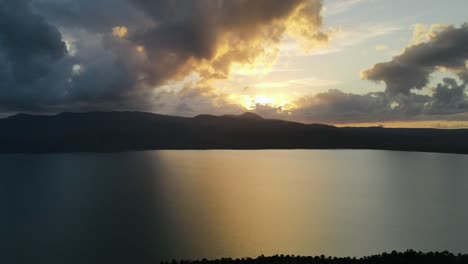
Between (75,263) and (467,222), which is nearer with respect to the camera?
(75,263)

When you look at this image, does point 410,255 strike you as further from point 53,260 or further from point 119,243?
point 53,260

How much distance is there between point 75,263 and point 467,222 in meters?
58.1

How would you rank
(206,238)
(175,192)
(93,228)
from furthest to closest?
(175,192)
(93,228)
(206,238)

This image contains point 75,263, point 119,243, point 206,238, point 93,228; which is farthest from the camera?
point 93,228

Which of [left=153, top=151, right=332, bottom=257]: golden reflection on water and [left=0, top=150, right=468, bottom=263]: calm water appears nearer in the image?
[left=0, top=150, right=468, bottom=263]: calm water

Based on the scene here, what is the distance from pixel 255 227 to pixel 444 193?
203 ft

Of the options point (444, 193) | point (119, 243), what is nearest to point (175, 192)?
point (119, 243)

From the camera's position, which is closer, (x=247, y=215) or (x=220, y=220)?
(x=220, y=220)

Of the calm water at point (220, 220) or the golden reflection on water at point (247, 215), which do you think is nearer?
the calm water at point (220, 220)

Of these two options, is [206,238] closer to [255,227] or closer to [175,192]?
[255,227]

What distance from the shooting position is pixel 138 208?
67.9 m

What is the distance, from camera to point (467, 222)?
5978cm

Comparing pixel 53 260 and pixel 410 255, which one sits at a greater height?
pixel 410 255

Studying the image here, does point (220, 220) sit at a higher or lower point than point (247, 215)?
lower
